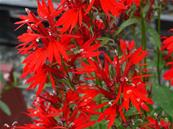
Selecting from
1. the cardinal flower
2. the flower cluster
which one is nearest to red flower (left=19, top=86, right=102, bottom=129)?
the flower cluster

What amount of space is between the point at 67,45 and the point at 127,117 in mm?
177

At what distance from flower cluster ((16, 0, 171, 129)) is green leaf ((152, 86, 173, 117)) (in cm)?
17

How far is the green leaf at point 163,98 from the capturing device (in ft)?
3.24

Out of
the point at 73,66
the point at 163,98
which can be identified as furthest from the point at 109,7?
the point at 163,98

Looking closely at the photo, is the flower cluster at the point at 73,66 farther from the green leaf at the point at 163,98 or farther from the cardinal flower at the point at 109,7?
the green leaf at the point at 163,98

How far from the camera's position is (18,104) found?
6.46ft

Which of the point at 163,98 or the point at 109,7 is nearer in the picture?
the point at 109,7

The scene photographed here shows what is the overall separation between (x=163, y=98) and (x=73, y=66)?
0.26 metres

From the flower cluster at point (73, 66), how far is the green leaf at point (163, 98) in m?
0.17

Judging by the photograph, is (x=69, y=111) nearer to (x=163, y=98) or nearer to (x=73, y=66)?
(x=73, y=66)

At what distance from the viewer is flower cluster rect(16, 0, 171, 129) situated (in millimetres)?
768

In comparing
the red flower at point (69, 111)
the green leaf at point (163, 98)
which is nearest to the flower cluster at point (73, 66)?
the red flower at point (69, 111)

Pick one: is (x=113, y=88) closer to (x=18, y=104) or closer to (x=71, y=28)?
(x=71, y=28)

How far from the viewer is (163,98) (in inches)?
40.2
